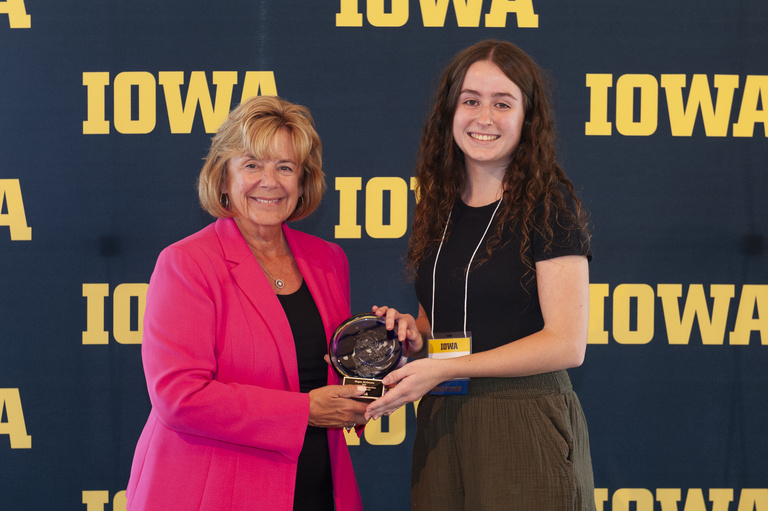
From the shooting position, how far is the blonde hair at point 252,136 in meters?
1.65

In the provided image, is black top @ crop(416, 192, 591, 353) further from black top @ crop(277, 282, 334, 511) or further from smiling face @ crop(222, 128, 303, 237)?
smiling face @ crop(222, 128, 303, 237)

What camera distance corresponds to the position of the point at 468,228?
164 centimetres

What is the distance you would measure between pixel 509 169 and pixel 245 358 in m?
0.81

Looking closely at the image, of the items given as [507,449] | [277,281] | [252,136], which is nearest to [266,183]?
[252,136]

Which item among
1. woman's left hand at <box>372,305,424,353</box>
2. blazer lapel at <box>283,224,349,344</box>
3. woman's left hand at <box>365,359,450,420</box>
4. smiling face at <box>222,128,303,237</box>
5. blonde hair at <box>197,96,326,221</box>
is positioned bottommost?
woman's left hand at <box>365,359,450,420</box>

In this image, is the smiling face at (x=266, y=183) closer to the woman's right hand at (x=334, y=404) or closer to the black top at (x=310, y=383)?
the black top at (x=310, y=383)

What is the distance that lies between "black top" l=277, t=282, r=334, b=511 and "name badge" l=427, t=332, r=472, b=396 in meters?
0.31

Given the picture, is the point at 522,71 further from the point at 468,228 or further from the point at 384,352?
the point at 384,352

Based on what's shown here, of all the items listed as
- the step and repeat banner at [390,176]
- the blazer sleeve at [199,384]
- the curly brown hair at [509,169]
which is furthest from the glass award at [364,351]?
the step and repeat banner at [390,176]

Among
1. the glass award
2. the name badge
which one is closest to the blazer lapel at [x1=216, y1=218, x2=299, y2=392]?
the glass award

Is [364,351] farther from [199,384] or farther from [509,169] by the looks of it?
[509,169]

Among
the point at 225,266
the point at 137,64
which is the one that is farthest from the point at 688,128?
the point at 137,64

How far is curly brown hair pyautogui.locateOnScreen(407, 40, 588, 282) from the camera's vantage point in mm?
1530

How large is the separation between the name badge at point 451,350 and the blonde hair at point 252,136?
61cm
